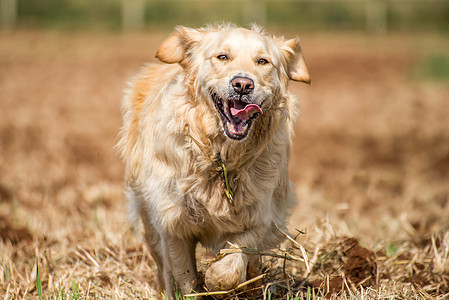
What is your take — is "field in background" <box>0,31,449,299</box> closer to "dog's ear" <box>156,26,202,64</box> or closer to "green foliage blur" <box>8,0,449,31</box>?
"dog's ear" <box>156,26,202,64</box>

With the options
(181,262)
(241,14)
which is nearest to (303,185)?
(181,262)

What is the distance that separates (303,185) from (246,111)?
3809 mm

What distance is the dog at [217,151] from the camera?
361 cm

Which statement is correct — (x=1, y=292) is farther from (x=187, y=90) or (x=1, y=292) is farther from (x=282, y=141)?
(x=282, y=141)

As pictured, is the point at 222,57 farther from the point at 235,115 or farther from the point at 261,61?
the point at 235,115

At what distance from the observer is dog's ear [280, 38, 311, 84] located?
13.2 feet

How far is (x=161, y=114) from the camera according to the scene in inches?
149

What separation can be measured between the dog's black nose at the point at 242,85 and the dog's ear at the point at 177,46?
545mm

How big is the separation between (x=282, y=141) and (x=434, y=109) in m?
8.49

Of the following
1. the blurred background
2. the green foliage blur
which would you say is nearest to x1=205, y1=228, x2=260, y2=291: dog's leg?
the blurred background

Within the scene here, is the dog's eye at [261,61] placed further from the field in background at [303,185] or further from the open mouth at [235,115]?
the field in background at [303,185]

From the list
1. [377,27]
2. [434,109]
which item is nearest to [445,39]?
[377,27]

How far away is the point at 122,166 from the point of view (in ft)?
25.6

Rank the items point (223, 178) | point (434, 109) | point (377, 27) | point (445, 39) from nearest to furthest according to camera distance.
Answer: point (223, 178) → point (434, 109) → point (445, 39) → point (377, 27)
